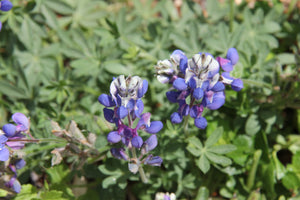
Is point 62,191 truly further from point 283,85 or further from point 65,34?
point 283,85

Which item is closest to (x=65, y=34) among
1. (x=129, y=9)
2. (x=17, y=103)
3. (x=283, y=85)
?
(x=17, y=103)

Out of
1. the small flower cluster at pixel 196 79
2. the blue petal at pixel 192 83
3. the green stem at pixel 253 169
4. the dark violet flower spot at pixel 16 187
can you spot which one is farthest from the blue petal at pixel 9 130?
the green stem at pixel 253 169

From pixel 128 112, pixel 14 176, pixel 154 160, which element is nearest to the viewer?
pixel 128 112

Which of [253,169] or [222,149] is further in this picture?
[253,169]

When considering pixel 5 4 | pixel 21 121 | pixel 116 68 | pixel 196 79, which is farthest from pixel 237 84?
pixel 5 4

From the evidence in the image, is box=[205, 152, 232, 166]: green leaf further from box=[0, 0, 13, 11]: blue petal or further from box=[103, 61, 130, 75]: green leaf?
box=[0, 0, 13, 11]: blue petal

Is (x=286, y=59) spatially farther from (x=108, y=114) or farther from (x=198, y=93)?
(x=108, y=114)
